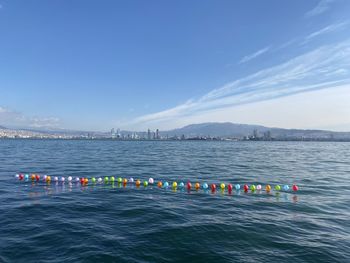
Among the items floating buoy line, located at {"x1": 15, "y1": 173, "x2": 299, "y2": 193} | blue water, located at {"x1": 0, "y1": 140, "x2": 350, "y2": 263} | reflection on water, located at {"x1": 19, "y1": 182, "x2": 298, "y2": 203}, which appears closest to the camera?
blue water, located at {"x1": 0, "y1": 140, "x2": 350, "y2": 263}

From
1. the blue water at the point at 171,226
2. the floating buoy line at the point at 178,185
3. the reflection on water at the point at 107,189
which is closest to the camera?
the blue water at the point at 171,226

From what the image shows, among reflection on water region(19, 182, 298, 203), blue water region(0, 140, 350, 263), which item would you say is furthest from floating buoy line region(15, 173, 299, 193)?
blue water region(0, 140, 350, 263)

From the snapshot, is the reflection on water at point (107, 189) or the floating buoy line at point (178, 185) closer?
the reflection on water at point (107, 189)

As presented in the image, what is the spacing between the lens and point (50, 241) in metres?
11.6

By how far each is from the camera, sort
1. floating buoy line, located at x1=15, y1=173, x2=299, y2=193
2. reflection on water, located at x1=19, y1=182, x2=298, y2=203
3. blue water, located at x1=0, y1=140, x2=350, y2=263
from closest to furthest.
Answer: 1. blue water, located at x1=0, y1=140, x2=350, y2=263
2. reflection on water, located at x1=19, y1=182, x2=298, y2=203
3. floating buoy line, located at x1=15, y1=173, x2=299, y2=193

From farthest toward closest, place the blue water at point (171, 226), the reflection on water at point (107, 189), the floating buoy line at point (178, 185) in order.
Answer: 1. the floating buoy line at point (178, 185)
2. the reflection on water at point (107, 189)
3. the blue water at point (171, 226)

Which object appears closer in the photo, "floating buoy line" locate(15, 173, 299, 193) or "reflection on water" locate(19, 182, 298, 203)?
"reflection on water" locate(19, 182, 298, 203)

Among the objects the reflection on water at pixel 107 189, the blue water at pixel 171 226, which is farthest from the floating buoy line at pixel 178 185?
the blue water at pixel 171 226

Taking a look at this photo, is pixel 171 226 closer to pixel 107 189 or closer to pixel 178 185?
pixel 107 189

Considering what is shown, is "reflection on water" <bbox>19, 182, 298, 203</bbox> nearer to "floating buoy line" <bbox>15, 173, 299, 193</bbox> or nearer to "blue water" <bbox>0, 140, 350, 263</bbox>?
"blue water" <bbox>0, 140, 350, 263</bbox>

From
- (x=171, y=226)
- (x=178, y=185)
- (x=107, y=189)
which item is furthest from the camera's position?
(x=178, y=185)

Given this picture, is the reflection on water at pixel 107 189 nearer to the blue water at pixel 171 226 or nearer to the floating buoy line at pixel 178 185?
the blue water at pixel 171 226

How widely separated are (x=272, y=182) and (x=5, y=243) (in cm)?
2606

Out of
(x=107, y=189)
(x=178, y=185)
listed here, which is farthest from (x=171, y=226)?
(x=178, y=185)
